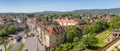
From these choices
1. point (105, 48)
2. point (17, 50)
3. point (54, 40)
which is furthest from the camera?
point (54, 40)

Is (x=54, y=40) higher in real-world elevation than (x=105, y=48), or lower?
lower

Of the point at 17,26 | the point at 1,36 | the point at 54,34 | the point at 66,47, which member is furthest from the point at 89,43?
the point at 17,26

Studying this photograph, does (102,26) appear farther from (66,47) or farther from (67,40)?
(66,47)

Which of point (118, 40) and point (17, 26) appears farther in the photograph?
point (17, 26)

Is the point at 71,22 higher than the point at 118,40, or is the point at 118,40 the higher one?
the point at 118,40

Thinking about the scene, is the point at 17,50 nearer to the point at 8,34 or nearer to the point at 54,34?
the point at 54,34

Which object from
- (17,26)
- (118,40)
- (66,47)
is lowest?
(17,26)

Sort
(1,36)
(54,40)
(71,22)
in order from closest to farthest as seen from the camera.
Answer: (54,40)
(1,36)
(71,22)

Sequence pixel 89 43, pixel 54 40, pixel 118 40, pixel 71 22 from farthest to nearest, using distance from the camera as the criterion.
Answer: pixel 71 22
pixel 54 40
pixel 89 43
pixel 118 40

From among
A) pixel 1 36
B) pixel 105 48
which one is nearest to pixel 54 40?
pixel 105 48
